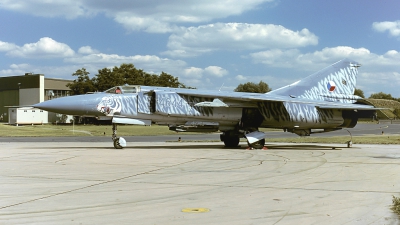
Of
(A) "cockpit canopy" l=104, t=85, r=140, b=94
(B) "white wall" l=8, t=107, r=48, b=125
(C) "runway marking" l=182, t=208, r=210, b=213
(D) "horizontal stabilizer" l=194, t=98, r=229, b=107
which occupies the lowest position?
(C) "runway marking" l=182, t=208, r=210, b=213

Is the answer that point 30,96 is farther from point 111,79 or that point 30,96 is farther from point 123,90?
point 123,90

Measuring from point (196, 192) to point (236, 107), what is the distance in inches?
502

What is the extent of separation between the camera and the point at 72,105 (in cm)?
1828

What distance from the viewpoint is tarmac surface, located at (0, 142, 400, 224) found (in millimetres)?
6258

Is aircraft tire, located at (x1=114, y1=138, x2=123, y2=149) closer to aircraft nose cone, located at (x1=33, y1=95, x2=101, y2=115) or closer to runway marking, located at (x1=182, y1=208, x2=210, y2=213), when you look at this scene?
aircraft nose cone, located at (x1=33, y1=95, x2=101, y2=115)

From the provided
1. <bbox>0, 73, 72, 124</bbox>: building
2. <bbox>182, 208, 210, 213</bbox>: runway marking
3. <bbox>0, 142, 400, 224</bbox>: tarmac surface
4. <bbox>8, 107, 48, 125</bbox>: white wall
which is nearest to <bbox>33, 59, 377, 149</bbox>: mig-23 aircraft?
<bbox>0, 142, 400, 224</bbox>: tarmac surface

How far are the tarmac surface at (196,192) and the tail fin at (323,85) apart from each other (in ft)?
30.5

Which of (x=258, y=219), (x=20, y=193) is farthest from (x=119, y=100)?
(x=258, y=219)

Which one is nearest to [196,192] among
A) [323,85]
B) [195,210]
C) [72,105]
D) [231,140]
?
[195,210]

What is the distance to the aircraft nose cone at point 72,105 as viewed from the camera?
18.1 meters

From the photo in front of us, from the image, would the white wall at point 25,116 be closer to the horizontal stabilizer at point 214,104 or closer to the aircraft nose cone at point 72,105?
the aircraft nose cone at point 72,105

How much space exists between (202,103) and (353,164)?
26.9 ft

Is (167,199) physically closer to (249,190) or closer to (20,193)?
(249,190)

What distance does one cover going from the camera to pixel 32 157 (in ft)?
49.7
